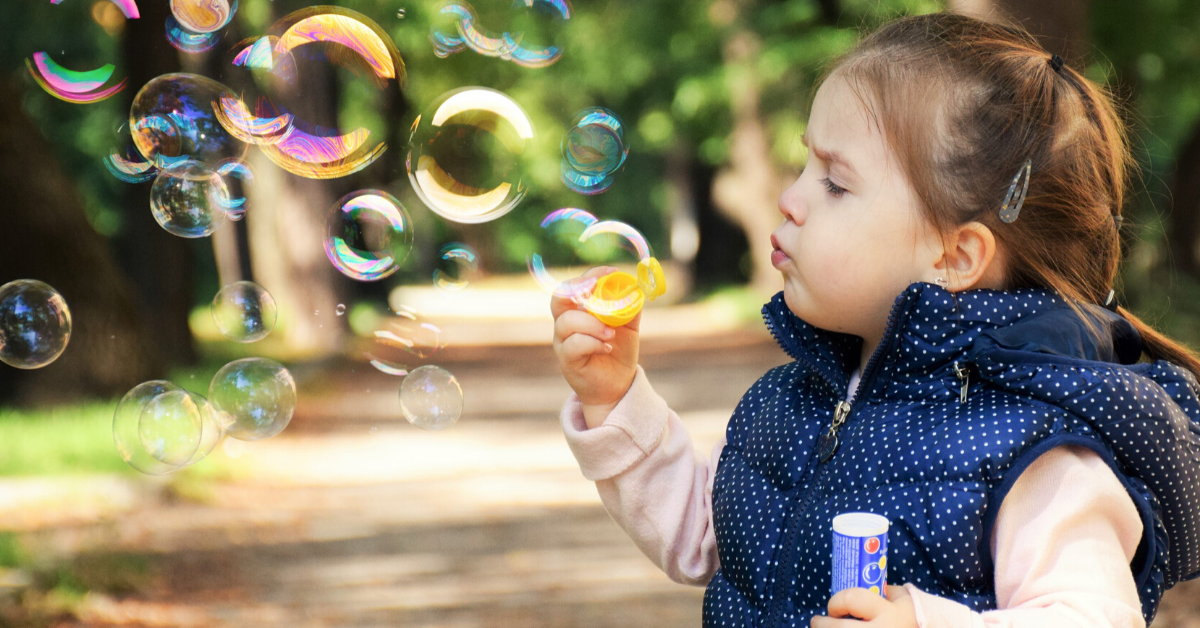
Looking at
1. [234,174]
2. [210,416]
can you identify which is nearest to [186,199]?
[234,174]

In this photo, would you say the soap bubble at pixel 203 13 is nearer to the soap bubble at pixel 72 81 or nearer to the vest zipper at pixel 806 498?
the soap bubble at pixel 72 81

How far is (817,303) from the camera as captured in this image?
1535 mm

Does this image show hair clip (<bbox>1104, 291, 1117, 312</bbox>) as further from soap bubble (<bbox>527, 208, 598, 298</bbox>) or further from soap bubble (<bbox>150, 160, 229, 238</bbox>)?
soap bubble (<bbox>150, 160, 229, 238</bbox>)

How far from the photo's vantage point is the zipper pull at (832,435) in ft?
5.07

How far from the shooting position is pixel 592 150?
269 centimetres

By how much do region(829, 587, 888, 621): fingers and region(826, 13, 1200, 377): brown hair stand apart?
1.73ft

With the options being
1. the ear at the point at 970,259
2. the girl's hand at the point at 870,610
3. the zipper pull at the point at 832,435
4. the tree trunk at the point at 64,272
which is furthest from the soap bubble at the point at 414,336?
the tree trunk at the point at 64,272

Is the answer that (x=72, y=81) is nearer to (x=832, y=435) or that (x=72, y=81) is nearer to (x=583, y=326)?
(x=583, y=326)

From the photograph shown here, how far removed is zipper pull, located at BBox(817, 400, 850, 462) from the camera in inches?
60.8

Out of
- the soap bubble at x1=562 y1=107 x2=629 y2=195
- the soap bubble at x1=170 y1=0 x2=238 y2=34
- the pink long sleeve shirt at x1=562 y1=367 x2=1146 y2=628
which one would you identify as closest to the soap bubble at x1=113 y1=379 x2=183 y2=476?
the soap bubble at x1=170 y1=0 x2=238 y2=34

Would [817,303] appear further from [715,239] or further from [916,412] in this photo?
[715,239]

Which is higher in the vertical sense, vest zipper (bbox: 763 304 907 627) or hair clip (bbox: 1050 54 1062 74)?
hair clip (bbox: 1050 54 1062 74)

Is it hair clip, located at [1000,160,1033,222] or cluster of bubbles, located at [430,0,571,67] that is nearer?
hair clip, located at [1000,160,1033,222]

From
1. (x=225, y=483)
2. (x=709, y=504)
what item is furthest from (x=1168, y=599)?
(x=225, y=483)
